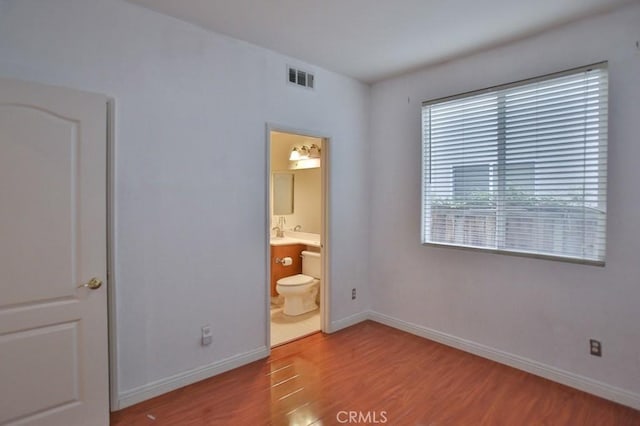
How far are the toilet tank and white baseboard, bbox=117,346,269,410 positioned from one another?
1616 millimetres

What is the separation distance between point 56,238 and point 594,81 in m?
3.74

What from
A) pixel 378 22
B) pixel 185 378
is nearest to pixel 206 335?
pixel 185 378

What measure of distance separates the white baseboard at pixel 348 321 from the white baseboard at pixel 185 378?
2.87ft

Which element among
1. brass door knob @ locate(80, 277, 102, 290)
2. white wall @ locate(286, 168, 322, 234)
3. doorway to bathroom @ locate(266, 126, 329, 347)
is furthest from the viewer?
white wall @ locate(286, 168, 322, 234)

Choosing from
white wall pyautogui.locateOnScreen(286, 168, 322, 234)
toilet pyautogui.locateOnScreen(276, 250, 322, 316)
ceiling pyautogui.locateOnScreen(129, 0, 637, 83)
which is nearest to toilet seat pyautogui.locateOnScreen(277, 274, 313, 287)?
toilet pyautogui.locateOnScreen(276, 250, 322, 316)

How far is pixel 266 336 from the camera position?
124 inches

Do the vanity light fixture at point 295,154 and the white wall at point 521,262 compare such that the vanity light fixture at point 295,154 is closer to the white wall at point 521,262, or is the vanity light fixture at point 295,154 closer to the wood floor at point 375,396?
the white wall at point 521,262

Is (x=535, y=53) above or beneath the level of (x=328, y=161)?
above

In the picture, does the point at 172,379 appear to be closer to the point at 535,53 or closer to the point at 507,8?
the point at 507,8

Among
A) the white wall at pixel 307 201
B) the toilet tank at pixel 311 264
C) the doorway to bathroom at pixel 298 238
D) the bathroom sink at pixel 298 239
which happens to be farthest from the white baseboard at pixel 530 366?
the white wall at pixel 307 201

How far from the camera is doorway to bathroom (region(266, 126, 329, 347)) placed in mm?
3742

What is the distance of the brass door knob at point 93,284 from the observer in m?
2.06

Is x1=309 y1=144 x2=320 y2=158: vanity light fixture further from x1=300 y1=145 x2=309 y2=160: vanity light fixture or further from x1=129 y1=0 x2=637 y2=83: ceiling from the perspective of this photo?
x1=129 y1=0 x2=637 y2=83: ceiling

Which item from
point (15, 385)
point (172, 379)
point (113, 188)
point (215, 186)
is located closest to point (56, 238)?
point (113, 188)
